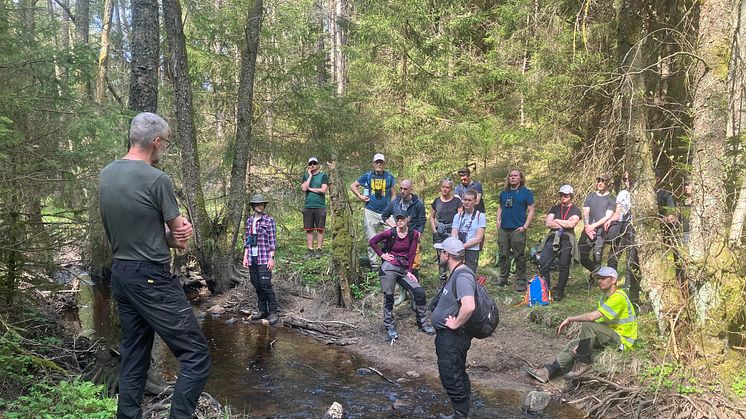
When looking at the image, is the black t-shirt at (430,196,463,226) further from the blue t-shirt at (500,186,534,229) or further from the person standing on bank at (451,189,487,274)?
the blue t-shirt at (500,186,534,229)

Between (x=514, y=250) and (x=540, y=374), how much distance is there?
10.6 feet

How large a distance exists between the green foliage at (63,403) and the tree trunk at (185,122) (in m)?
6.40

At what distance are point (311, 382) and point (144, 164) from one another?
14.5ft

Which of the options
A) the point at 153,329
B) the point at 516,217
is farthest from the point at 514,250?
the point at 153,329

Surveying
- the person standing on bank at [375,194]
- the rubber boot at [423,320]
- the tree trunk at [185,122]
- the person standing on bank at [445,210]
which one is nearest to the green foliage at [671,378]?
the rubber boot at [423,320]

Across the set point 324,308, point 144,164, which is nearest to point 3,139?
point 144,164

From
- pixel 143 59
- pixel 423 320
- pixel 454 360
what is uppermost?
pixel 143 59

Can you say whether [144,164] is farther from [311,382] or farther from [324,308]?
[324,308]

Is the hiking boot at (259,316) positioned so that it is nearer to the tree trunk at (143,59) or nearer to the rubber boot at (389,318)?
the rubber boot at (389,318)

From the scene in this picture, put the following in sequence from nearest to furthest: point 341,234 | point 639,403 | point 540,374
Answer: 1. point 639,403
2. point 540,374
3. point 341,234

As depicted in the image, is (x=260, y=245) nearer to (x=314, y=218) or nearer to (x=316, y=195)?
(x=316, y=195)

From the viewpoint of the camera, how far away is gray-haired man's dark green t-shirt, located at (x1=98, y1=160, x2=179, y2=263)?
3.22 m

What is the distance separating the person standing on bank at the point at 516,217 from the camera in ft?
31.1

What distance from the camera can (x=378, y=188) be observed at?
10.3 metres
